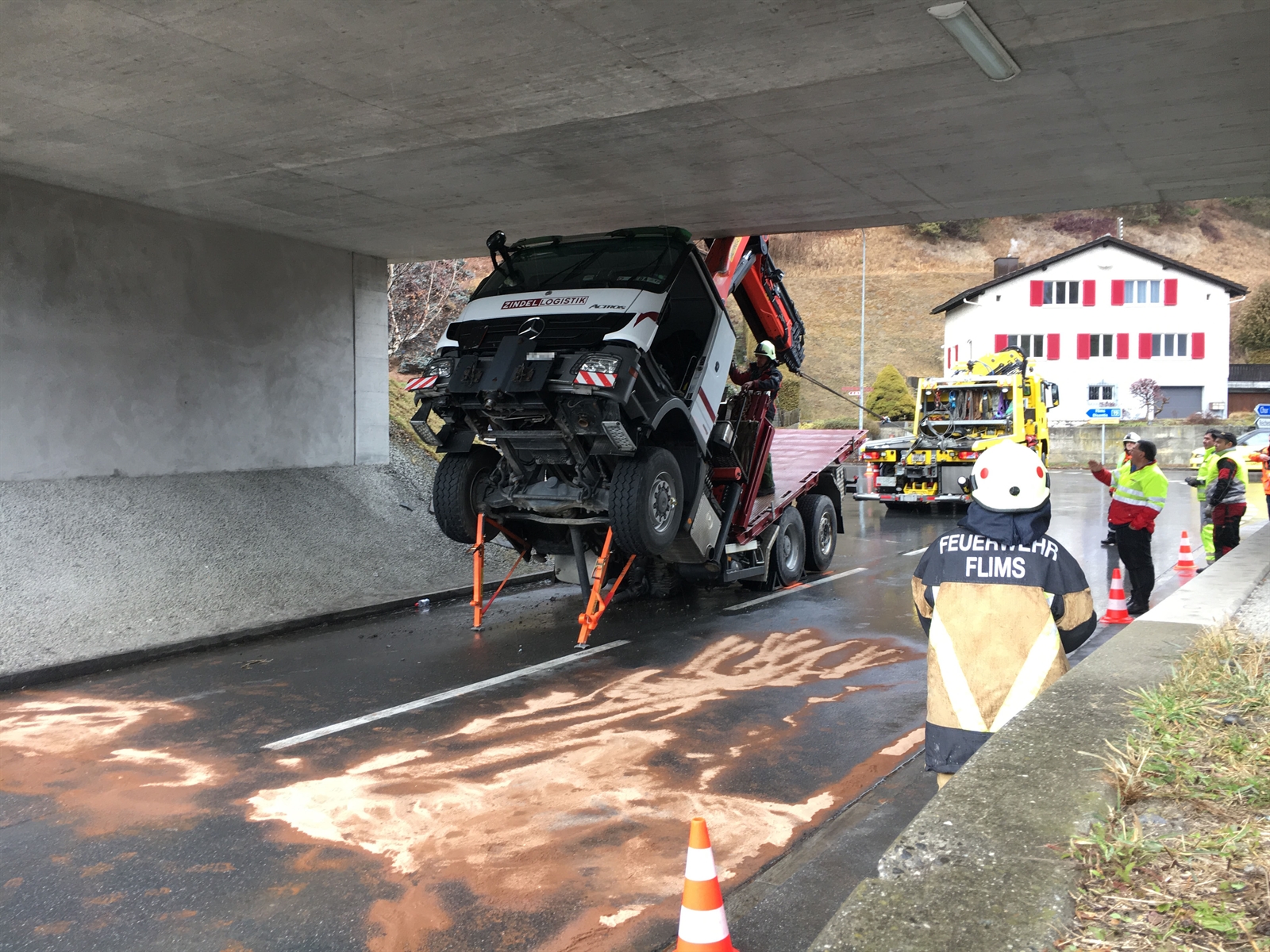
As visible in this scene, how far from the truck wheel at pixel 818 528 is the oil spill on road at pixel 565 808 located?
5.37 metres

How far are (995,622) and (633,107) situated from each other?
5.28 m

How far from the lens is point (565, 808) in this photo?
5156 mm

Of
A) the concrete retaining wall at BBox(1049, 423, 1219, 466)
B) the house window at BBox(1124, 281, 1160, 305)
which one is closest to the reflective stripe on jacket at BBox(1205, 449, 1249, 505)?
the concrete retaining wall at BBox(1049, 423, 1219, 466)

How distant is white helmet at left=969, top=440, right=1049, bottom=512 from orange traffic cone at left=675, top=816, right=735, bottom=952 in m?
1.67

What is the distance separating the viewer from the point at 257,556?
36.1ft

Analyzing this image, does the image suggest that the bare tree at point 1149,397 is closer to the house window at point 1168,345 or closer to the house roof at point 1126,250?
the house window at point 1168,345

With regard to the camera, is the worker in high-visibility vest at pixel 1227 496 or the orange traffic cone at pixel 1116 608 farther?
the worker in high-visibility vest at pixel 1227 496

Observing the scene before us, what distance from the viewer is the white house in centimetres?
4934

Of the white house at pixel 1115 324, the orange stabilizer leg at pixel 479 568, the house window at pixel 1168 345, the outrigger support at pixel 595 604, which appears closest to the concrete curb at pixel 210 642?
the orange stabilizer leg at pixel 479 568

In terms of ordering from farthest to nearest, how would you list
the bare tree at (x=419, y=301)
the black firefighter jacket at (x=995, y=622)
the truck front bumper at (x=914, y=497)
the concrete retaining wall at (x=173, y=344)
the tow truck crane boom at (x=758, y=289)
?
1. the bare tree at (x=419, y=301)
2. the truck front bumper at (x=914, y=497)
3. the tow truck crane boom at (x=758, y=289)
4. the concrete retaining wall at (x=173, y=344)
5. the black firefighter jacket at (x=995, y=622)

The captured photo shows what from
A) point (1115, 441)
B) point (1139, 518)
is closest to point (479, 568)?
point (1139, 518)

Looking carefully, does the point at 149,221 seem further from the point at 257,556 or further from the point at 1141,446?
the point at 1141,446

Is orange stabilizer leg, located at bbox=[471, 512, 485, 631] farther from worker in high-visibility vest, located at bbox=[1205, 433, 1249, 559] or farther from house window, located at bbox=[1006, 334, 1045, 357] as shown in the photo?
house window, located at bbox=[1006, 334, 1045, 357]

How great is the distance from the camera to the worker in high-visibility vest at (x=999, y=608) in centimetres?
378
